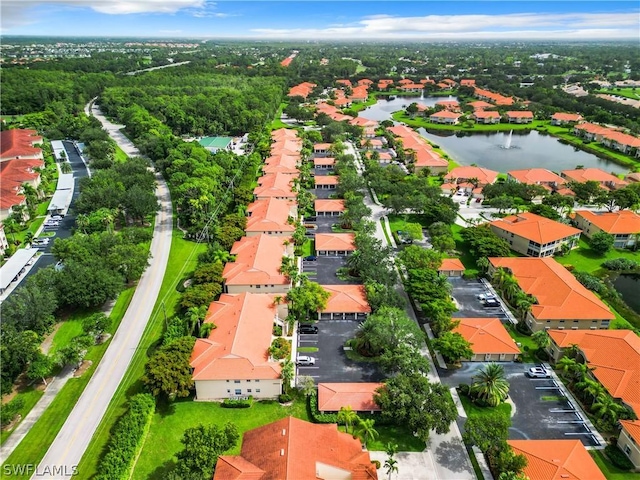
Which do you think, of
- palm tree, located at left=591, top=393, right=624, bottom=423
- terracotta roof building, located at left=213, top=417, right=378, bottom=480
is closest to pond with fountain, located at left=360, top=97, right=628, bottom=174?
palm tree, located at left=591, top=393, right=624, bottom=423

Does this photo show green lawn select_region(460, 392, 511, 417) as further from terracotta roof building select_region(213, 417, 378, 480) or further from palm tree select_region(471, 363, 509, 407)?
terracotta roof building select_region(213, 417, 378, 480)

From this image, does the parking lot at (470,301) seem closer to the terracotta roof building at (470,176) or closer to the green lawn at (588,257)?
the green lawn at (588,257)

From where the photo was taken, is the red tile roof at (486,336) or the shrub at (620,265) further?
the shrub at (620,265)

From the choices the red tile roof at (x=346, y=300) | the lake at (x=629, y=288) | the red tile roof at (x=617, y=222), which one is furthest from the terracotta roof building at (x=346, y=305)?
the red tile roof at (x=617, y=222)

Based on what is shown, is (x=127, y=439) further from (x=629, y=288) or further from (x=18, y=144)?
(x=18, y=144)

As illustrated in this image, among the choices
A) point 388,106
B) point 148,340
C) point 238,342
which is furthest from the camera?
point 388,106

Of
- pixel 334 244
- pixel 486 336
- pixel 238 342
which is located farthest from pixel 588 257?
pixel 238 342

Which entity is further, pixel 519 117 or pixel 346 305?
pixel 519 117
